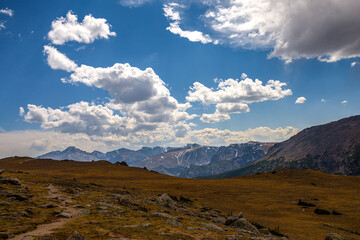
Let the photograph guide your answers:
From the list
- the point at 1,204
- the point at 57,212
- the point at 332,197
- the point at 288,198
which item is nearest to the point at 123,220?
the point at 57,212

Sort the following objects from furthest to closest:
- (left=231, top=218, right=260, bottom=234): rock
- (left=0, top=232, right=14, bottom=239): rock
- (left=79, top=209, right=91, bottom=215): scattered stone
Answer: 1. (left=231, top=218, right=260, bottom=234): rock
2. (left=79, top=209, right=91, bottom=215): scattered stone
3. (left=0, top=232, right=14, bottom=239): rock

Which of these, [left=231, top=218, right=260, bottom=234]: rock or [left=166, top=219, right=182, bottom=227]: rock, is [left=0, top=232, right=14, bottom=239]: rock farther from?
[left=231, top=218, right=260, bottom=234]: rock

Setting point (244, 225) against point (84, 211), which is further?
point (244, 225)

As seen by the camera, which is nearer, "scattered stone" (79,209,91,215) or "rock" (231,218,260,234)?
"scattered stone" (79,209,91,215)

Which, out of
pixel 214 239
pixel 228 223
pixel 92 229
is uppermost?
pixel 92 229

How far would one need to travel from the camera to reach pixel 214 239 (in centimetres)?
1267

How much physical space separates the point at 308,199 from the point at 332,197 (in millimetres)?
5973

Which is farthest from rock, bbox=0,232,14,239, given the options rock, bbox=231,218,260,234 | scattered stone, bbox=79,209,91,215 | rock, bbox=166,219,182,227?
rock, bbox=231,218,260,234

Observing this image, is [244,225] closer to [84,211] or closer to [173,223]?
[173,223]

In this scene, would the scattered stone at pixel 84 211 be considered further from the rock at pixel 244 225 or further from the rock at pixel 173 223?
the rock at pixel 244 225

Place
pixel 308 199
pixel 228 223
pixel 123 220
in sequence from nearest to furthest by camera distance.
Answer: pixel 123 220 < pixel 228 223 < pixel 308 199

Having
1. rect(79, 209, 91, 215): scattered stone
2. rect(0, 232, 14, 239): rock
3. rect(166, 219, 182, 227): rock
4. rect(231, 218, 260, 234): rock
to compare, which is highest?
rect(0, 232, 14, 239): rock

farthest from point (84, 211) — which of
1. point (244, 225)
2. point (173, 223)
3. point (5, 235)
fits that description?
point (244, 225)

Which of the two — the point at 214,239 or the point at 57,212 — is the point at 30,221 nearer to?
the point at 57,212
